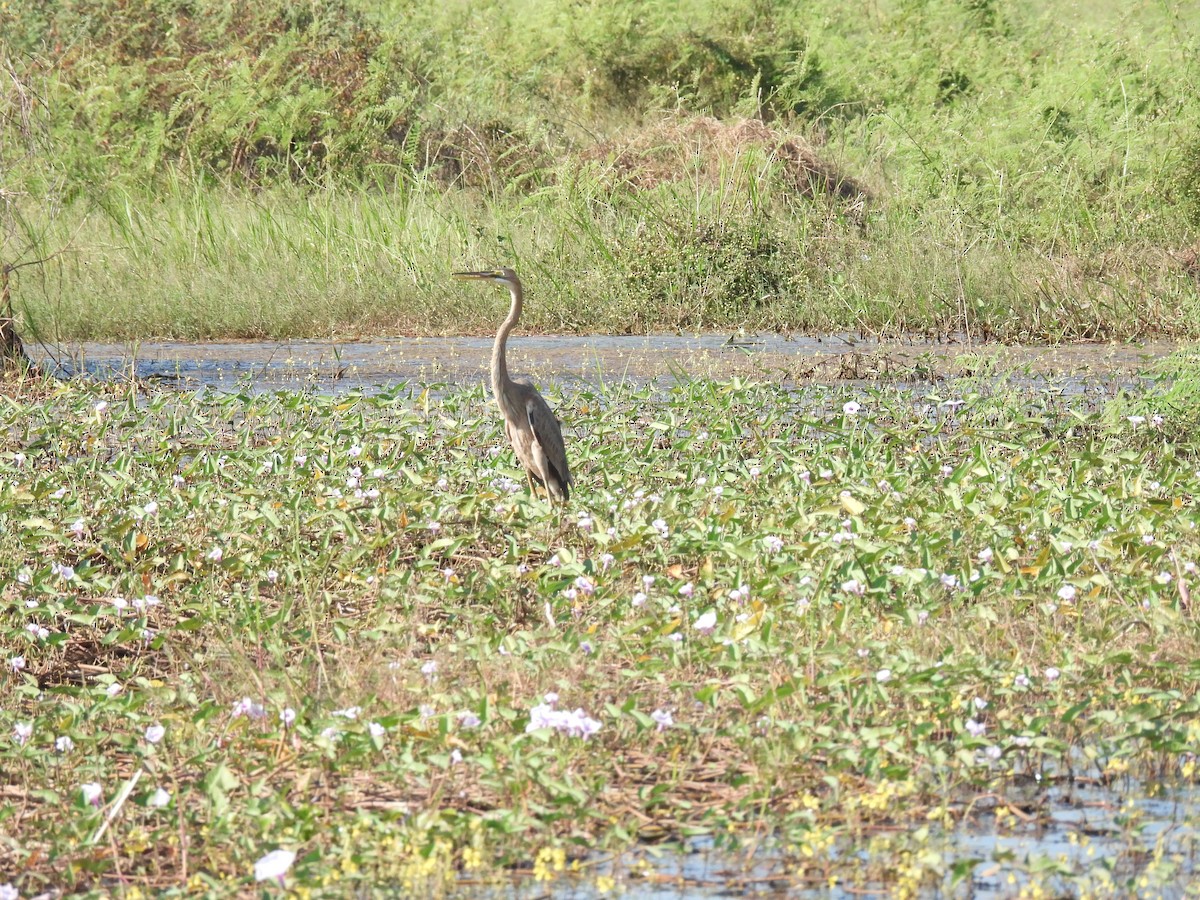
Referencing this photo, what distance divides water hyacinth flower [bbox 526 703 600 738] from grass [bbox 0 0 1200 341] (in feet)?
22.8

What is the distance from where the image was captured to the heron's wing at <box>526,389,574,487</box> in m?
6.67

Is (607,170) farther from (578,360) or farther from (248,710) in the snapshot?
(248,710)

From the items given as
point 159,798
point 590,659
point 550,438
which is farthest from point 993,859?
point 550,438

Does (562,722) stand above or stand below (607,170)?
above

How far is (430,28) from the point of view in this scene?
26609mm

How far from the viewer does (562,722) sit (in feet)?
12.4

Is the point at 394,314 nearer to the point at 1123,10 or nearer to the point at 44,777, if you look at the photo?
the point at 44,777

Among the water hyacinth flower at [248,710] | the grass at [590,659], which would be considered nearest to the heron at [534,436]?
the grass at [590,659]

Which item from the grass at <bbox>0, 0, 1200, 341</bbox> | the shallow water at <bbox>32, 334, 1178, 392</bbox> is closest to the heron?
the shallow water at <bbox>32, 334, 1178, 392</bbox>

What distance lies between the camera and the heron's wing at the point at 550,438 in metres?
6.67

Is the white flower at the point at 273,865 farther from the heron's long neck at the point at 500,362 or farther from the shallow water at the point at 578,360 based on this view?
the shallow water at the point at 578,360

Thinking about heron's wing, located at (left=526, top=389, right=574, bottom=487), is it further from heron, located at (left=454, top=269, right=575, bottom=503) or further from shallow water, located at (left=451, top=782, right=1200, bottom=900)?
shallow water, located at (left=451, top=782, right=1200, bottom=900)

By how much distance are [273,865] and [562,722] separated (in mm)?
844

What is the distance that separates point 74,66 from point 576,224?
11.4 metres
